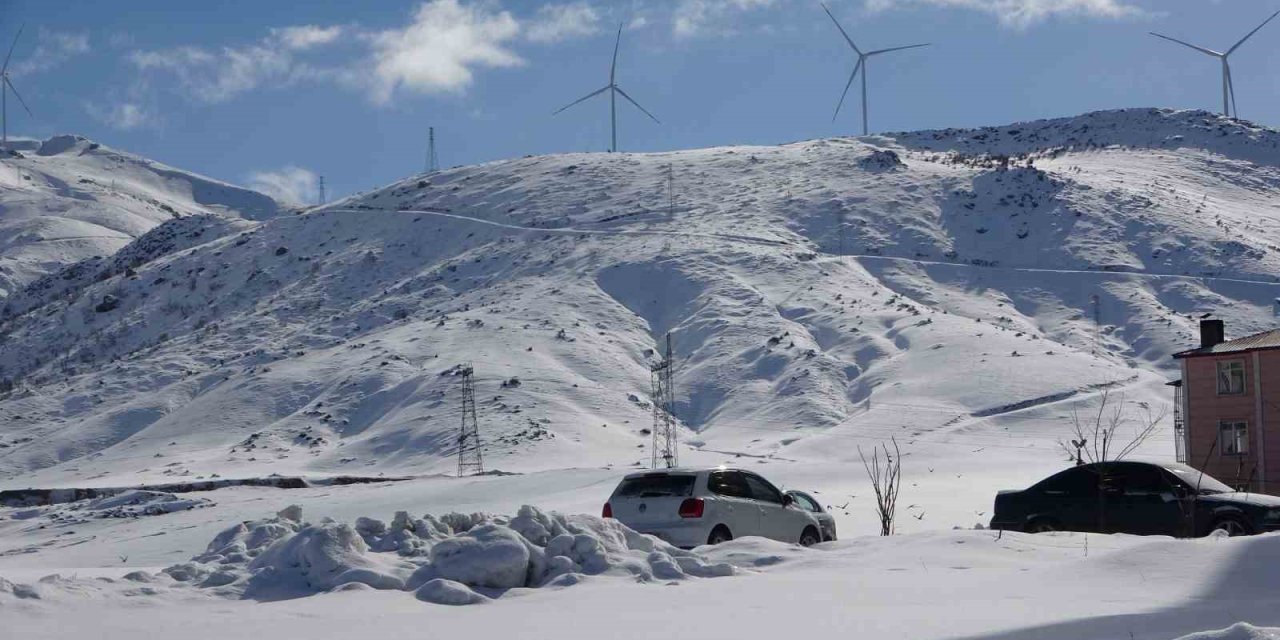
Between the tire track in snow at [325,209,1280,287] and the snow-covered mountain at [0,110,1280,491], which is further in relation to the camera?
the tire track in snow at [325,209,1280,287]

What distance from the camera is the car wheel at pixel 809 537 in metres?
19.2

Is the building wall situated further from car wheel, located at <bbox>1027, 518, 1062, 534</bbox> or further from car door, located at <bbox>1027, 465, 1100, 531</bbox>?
car wheel, located at <bbox>1027, 518, 1062, 534</bbox>

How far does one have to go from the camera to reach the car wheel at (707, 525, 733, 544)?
1716 centimetres

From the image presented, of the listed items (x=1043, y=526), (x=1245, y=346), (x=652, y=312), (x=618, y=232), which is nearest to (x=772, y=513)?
(x=1043, y=526)

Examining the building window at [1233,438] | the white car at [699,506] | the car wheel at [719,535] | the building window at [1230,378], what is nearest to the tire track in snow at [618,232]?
the building window at [1230,378]

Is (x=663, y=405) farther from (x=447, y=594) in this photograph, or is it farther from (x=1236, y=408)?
(x=447, y=594)

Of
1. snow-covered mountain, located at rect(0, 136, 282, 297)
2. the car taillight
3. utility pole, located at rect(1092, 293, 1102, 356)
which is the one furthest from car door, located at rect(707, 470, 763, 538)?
snow-covered mountain, located at rect(0, 136, 282, 297)

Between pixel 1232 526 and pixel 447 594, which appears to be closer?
pixel 447 594

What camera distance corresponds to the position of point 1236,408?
103 feet

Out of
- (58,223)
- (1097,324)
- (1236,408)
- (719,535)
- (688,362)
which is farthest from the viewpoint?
(58,223)

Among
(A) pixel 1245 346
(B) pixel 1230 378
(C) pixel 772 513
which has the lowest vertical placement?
(C) pixel 772 513

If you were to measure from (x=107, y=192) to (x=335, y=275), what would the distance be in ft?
447

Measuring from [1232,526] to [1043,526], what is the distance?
252 cm

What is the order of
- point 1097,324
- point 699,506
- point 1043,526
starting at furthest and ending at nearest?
point 1097,324
point 1043,526
point 699,506
